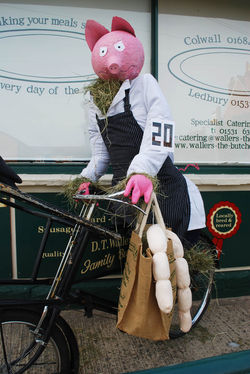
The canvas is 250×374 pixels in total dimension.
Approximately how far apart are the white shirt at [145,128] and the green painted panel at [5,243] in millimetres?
906

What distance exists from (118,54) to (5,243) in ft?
6.01

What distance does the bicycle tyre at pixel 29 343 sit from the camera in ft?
5.45

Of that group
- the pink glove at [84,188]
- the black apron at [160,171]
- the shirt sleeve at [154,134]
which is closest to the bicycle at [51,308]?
the pink glove at [84,188]

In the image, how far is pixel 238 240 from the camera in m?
3.09

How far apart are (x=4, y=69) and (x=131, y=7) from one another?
1.29 meters

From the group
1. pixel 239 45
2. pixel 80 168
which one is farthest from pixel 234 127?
pixel 80 168

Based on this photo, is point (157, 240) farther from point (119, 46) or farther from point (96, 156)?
point (119, 46)

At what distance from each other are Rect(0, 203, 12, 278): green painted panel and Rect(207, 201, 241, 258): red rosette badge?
1.86 m

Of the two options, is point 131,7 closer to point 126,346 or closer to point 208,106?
point 208,106

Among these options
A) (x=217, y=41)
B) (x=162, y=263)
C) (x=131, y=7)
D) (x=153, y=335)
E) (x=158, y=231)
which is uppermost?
(x=131, y=7)

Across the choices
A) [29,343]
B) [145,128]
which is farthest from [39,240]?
[145,128]

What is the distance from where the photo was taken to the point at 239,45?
3.12 m

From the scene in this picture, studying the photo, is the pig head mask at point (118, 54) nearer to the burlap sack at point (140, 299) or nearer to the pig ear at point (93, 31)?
the pig ear at point (93, 31)

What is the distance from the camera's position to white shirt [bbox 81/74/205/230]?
71.1 inches
